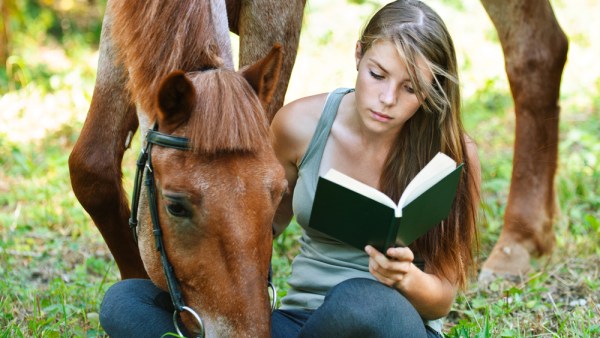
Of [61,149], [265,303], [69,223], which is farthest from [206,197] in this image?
[61,149]

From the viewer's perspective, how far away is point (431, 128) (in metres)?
2.56

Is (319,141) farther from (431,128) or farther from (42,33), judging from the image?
(42,33)

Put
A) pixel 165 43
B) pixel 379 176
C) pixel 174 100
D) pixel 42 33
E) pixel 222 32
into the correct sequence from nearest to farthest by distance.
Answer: pixel 174 100
pixel 165 43
pixel 222 32
pixel 379 176
pixel 42 33

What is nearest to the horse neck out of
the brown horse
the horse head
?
the brown horse

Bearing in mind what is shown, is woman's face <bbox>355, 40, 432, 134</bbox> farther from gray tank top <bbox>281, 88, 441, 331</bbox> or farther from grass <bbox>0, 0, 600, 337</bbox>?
grass <bbox>0, 0, 600, 337</bbox>

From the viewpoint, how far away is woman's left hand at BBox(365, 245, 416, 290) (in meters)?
2.16

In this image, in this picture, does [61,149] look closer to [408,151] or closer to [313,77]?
[313,77]

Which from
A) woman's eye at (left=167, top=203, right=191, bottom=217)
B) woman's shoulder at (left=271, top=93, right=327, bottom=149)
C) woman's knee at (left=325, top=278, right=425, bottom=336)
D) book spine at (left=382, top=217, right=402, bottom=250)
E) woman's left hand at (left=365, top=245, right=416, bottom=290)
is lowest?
woman's knee at (left=325, top=278, right=425, bottom=336)

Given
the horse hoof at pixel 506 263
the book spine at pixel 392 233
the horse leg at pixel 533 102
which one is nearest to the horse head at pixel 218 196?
the book spine at pixel 392 233

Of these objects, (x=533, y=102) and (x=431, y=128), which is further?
(x=533, y=102)

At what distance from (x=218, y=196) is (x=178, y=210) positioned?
0.48ft

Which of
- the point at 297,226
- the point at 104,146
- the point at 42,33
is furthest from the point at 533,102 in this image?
the point at 42,33

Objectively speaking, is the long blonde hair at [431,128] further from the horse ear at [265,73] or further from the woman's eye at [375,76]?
the horse ear at [265,73]

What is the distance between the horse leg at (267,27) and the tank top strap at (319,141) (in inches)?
18.8
